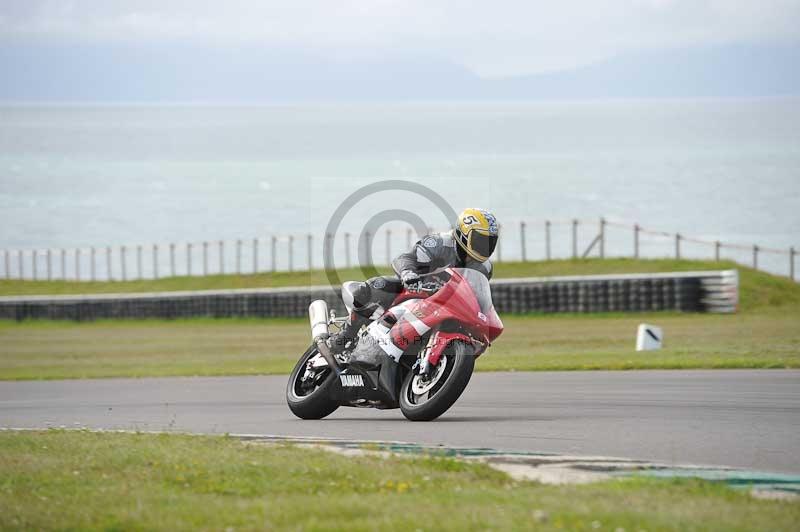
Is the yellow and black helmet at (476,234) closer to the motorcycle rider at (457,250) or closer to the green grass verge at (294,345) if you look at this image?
the motorcycle rider at (457,250)

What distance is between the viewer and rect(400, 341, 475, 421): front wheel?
1052 cm

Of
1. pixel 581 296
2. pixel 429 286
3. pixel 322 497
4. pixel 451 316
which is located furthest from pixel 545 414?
pixel 581 296

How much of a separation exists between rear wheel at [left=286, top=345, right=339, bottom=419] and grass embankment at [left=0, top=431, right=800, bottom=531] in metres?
2.68

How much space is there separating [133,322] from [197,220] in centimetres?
7729

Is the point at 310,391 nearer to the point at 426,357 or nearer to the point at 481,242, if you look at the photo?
the point at 426,357

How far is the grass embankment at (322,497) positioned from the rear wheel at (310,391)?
2.68 m

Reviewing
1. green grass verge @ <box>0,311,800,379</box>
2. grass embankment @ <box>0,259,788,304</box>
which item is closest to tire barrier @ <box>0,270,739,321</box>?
green grass verge @ <box>0,311,800,379</box>

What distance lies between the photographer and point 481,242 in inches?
427

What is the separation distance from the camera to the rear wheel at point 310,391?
11922mm

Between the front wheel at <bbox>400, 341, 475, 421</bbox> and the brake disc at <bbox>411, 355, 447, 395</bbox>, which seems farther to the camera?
the brake disc at <bbox>411, 355, 447, 395</bbox>

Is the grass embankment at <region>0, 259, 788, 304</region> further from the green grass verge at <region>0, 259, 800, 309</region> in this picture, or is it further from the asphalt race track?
the asphalt race track

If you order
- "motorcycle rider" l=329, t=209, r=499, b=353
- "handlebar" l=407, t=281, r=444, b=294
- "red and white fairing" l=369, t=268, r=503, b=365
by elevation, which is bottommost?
"red and white fairing" l=369, t=268, r=503, b=365

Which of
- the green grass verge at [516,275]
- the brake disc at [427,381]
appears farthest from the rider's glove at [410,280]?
the green grass verge at [516,275]

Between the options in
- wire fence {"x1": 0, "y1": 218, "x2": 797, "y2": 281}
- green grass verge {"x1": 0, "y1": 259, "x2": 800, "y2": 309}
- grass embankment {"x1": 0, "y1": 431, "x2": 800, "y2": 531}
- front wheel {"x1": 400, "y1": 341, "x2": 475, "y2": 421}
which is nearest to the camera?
grass embankment {"x1": 0, "y1": 431, "x2": 800, "y2": 531}
